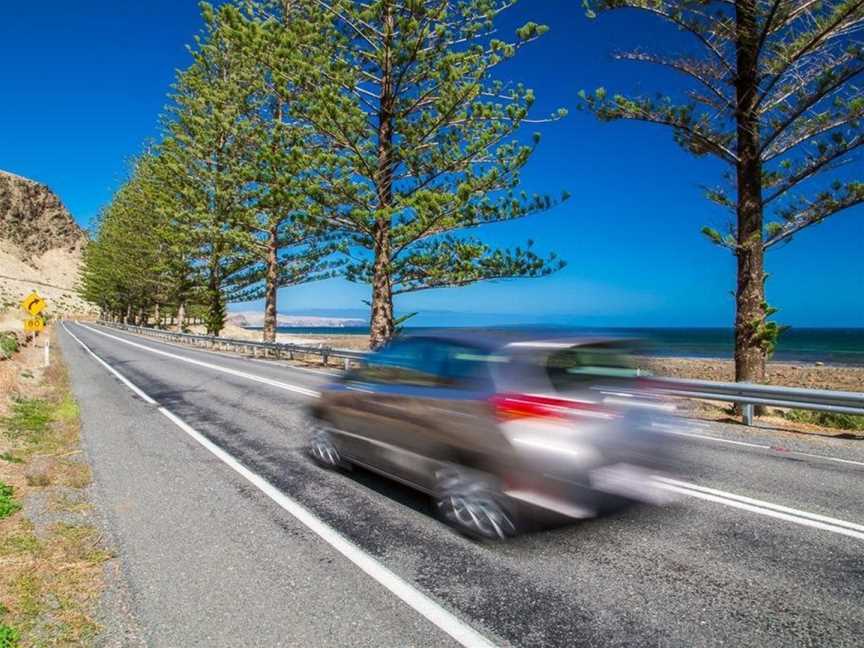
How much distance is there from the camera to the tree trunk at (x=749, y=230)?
34.8 feet

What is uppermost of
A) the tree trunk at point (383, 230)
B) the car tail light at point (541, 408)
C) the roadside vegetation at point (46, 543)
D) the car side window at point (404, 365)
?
the tree trunk at point (383, 230)

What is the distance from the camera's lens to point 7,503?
4867mm

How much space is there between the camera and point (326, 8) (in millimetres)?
17641

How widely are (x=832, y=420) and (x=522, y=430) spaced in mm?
8969

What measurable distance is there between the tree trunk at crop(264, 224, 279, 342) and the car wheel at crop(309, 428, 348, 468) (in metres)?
23.2

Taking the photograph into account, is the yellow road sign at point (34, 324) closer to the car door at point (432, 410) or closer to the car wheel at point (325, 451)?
the car wheel at point (325, 451)

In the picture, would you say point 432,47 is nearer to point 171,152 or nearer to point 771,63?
point 771,63

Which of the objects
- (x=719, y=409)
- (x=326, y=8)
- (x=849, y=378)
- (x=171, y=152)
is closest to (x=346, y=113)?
(x=326, y=8)

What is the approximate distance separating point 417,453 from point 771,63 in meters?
10.9

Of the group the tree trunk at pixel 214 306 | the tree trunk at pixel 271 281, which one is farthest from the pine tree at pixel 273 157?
the tree trunk at pixel 214 306

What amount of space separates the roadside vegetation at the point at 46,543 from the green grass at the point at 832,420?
1078 cm

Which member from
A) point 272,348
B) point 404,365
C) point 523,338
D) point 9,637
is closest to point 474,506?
point 523,338

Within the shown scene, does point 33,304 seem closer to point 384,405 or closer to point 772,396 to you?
point 384,405

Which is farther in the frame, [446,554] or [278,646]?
[446,554]
